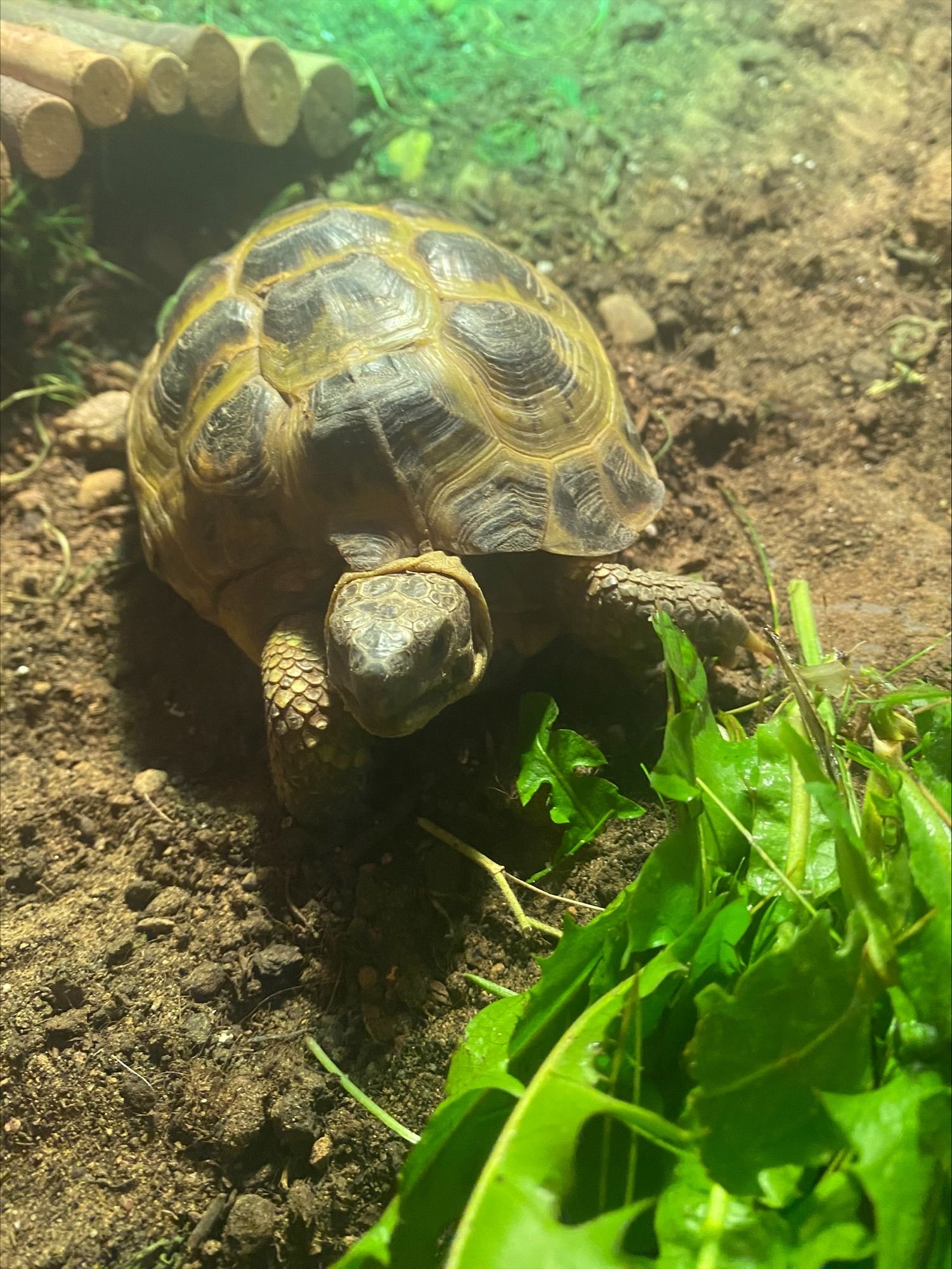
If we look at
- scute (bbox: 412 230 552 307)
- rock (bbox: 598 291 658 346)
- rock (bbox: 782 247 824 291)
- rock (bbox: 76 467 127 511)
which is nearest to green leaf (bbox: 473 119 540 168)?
rock (bbox: 598 291 658 346)

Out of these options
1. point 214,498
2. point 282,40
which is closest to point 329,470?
point 214,498

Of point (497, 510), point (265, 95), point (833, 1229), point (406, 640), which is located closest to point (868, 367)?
point (497, 510)

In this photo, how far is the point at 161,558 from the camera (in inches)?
104

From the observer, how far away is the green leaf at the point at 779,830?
62.4 inches

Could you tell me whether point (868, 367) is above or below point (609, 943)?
above

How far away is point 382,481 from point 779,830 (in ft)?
4.15

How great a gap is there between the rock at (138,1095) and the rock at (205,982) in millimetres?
204

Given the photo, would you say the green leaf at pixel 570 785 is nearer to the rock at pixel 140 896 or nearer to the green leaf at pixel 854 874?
the green leaf at pixel 854 874

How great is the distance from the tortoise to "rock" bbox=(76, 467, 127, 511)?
1.86ft

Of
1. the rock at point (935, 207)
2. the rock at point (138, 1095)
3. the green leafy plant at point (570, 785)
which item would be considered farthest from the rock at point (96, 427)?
the rock at point (935, 207)

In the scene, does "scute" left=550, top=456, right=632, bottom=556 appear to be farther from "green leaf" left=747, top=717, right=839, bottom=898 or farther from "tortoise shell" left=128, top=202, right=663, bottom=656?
"green leaf" left=747, top=717, right=839, bottom=898

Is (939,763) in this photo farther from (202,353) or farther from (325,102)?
(325,102)

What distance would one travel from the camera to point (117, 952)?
2102 mm

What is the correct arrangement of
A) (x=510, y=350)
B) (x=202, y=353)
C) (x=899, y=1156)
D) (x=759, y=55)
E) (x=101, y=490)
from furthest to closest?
(x=759, y=55) < (x=101, y=490) < (x=202, y=353) < (x=510, y=350) < (x=899, y=1156)
